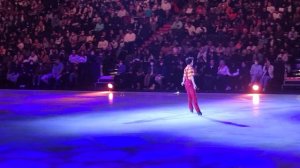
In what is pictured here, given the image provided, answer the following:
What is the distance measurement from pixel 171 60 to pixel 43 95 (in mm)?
4752

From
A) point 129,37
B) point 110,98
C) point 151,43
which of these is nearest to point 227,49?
point 151,43

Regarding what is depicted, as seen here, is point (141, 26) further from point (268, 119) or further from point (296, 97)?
point (268, 119)

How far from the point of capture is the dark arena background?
8430mm

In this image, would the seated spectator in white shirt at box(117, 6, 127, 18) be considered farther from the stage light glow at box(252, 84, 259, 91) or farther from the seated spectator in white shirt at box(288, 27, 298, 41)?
the seated spectator in white shirt at box(288, 27, 298, 41)

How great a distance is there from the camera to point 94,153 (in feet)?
27.1

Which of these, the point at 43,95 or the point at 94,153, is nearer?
the point at 94,153

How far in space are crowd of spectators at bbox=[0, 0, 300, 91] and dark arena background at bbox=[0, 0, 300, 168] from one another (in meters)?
0.04

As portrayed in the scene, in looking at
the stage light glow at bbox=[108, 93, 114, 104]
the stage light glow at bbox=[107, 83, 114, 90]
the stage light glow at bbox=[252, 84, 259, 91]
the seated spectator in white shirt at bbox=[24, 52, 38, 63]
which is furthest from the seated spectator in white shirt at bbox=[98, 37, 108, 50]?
the stage light glow at bbox=[252, 84, 259, 91]

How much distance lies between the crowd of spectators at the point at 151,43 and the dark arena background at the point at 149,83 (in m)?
0.04

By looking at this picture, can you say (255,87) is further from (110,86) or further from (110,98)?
(110,86)

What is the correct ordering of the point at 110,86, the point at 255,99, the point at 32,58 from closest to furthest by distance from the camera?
the point at 255,99
the point at 110,86
the point at 32,58

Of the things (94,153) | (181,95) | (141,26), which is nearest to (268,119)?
(94,153)

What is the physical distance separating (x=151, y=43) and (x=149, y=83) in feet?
6.43

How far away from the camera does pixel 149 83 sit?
2003cm
